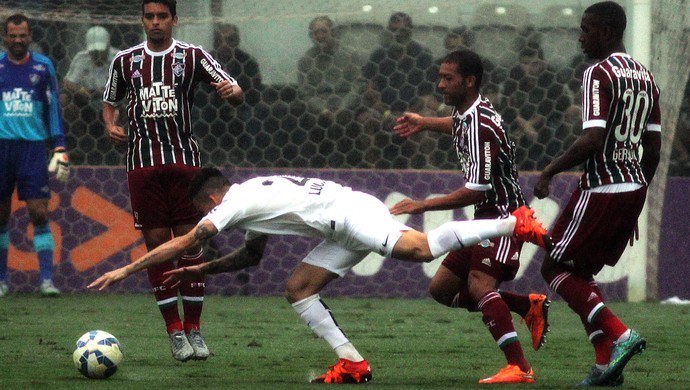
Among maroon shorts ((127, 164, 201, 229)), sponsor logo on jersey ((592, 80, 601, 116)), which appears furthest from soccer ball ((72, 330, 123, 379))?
sponsor logo on jersey ((592, 80, 601, 116))

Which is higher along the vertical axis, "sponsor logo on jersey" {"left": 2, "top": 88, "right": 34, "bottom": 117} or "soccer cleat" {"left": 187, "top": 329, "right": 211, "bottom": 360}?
"sponsor logo on jersey" {"left": 2, "top": 88, "right": 34, "bottom": 117}

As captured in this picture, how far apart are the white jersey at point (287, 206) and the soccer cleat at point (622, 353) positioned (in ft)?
4.59

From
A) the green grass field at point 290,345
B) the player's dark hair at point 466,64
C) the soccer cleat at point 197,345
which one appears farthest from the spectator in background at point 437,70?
the player's dark hair at point 466,64

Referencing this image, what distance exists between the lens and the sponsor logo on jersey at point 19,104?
1127 cm

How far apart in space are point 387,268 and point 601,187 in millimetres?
5207

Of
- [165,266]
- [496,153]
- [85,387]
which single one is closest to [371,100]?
[165,266]

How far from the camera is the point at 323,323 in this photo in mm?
6664

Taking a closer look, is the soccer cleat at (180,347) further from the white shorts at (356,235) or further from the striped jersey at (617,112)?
the striped jersey at (617,112)

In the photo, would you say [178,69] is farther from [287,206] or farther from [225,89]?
[287,206]

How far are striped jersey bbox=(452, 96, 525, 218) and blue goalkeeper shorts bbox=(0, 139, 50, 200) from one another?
16.8ft

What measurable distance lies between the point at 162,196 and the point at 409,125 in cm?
146

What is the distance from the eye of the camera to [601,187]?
6535 millimetres

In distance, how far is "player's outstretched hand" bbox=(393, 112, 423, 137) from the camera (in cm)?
746

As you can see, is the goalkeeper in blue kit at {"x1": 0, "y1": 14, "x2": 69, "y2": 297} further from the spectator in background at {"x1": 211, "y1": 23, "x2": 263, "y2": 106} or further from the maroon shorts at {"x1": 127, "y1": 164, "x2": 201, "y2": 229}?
the maroon shorts at {"x1": 127, "y1": 164, "x2": 201, "y2": 229}
